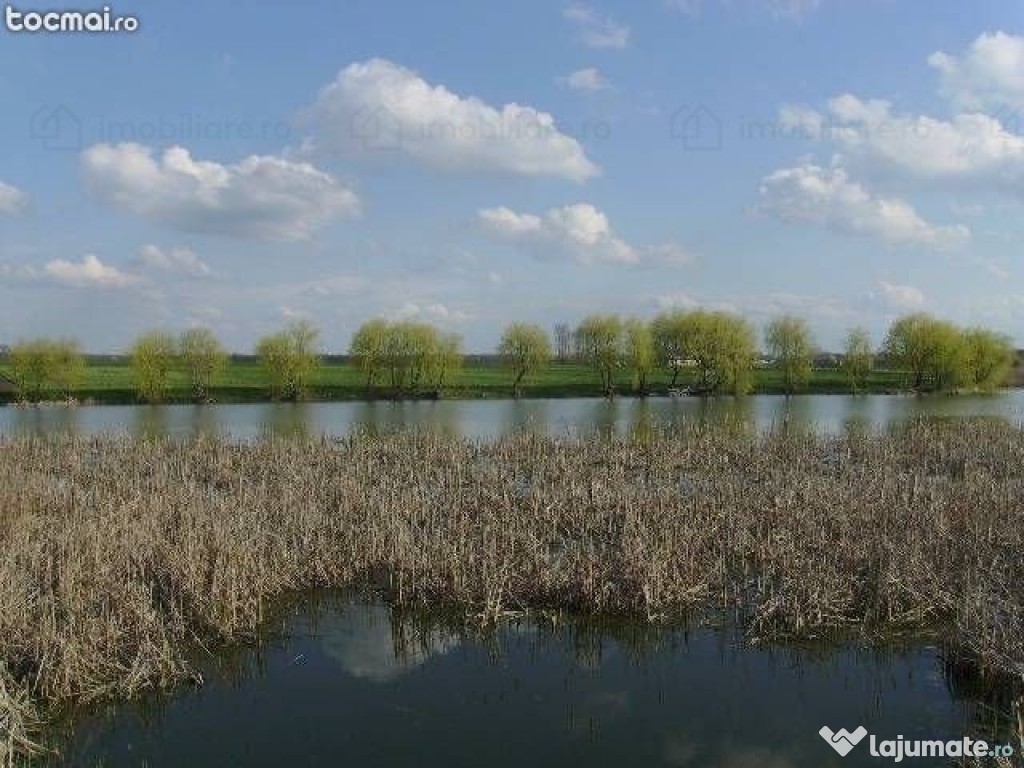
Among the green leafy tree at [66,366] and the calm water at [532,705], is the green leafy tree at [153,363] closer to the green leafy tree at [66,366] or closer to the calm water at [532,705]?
the green leafy tree at [66,366]

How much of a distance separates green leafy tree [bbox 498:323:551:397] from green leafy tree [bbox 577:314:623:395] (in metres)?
4.61

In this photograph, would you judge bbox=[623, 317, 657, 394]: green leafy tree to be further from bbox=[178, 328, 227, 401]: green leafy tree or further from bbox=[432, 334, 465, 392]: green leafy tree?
bbox=[178, 328, 227, 401]: green leafy tree

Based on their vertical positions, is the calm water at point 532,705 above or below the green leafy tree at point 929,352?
below

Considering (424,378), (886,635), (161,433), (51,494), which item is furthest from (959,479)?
(424,378)

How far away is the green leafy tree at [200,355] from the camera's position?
77312mm

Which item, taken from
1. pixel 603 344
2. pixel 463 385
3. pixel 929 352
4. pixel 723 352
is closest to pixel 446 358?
pixel 463 385

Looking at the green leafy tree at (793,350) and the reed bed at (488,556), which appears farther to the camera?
the green leafy tree at (793,350)

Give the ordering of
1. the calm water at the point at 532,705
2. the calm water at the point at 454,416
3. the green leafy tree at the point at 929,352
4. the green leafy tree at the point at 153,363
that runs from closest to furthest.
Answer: the calm water at the point at 532,705 → the calm water at the point at 454,416 → the green leafy tree at the point at 153,363 → the green leafy tree at the point at 929,352

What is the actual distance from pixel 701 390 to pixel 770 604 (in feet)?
240

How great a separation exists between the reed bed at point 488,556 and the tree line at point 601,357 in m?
60.0

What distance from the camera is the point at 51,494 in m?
16.4

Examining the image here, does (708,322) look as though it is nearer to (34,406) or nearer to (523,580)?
(34,406)

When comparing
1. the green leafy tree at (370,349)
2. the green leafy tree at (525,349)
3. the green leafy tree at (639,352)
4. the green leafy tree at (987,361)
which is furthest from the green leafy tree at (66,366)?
the green leafy tree at (987,361)

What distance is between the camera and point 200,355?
7731 centimetres
